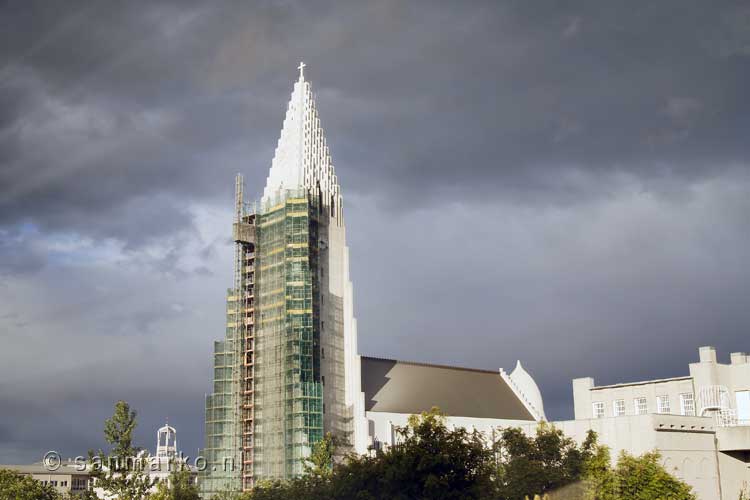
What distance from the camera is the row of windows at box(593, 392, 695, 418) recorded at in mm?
99375

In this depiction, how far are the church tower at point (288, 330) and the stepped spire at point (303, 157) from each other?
0.15 meters

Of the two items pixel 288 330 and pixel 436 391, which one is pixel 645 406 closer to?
pixel 436 391

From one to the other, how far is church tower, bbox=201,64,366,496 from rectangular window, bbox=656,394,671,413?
33.6 metres

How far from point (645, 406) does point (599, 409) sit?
21.0 ft

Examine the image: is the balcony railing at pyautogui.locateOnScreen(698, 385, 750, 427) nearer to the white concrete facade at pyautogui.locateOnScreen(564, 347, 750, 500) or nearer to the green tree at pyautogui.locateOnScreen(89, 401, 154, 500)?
the white concrete facade at pyautogui.locateOnScreen(564, 347, 750, 500)

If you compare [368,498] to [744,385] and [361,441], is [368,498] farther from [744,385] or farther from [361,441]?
[744,385]

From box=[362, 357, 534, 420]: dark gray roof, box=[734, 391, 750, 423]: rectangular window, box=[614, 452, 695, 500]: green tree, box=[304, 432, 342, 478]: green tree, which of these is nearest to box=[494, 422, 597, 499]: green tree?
box=[614, 452, 695, 500]: green tree

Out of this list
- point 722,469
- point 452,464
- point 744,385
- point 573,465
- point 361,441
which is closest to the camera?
point 452,464

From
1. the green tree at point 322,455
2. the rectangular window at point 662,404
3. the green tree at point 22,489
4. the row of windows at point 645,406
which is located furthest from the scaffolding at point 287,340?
the rectangular window at point 662,404

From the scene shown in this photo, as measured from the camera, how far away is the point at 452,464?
61.9 m

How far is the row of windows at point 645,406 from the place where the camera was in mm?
99375

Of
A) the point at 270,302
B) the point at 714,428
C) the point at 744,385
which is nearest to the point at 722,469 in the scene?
the point at 714,428

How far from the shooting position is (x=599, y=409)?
4279 inches

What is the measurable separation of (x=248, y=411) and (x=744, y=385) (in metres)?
56.7
